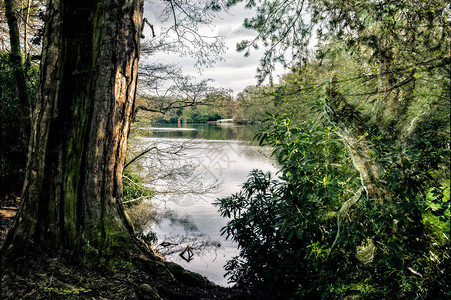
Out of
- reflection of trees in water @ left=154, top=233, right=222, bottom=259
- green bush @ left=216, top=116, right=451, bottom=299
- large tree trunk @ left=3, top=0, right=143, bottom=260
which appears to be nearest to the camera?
green bush @ left=216, top=116, right=451, bottom=299

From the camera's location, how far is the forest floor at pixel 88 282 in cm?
175

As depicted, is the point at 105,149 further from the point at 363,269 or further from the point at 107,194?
the point at 363,269

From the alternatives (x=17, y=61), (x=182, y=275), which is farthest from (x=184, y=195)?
(x=182, y=275)

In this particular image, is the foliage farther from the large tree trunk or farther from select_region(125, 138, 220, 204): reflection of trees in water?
select_region(125, 138, 220, 204): reflection of trees in water

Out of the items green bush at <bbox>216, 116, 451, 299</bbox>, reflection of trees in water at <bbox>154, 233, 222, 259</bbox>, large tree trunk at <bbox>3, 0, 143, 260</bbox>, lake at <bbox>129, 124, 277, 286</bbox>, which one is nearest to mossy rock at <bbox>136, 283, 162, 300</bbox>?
large tree trunk at <bbox>3, 0, 143, 260</bbox>

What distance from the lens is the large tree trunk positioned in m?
2.07

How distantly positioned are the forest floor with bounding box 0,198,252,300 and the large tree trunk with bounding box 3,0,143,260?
0.44 feet

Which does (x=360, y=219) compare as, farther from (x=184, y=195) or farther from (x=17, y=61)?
(x=184, y=195)

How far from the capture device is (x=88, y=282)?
1906 mm

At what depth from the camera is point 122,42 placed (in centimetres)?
220

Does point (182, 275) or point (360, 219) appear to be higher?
point (360, 219)

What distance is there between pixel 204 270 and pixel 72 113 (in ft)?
15.9

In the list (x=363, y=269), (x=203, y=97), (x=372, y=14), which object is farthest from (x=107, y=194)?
(x=203, y=97)

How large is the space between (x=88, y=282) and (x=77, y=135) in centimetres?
106
